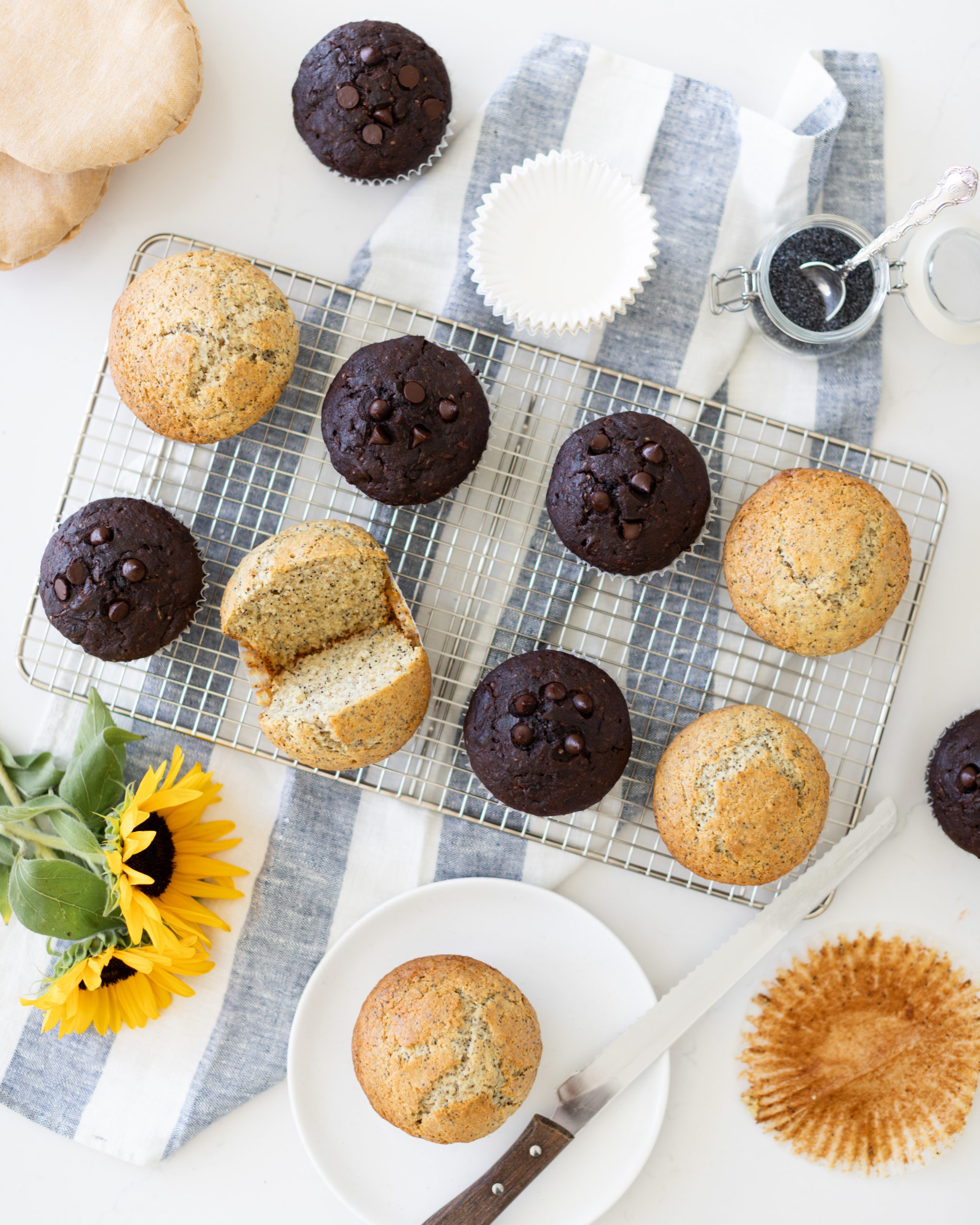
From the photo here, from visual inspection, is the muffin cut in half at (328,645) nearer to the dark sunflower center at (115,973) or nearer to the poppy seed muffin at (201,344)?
the poppy seed muffin at (201,344)

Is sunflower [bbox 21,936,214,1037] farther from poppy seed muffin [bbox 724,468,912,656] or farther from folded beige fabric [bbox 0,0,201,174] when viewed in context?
folded beige fabric [bbox 0,0,201,174]

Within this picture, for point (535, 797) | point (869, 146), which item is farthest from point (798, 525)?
point (869, 146)

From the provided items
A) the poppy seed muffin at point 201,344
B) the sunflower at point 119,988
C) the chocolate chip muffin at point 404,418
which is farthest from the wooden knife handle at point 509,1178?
the poppy seed muffin at point 201,344

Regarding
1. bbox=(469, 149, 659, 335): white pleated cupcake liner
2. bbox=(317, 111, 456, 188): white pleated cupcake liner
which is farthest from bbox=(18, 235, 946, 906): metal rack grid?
bbox=(317, 111, 456, 188): white pleated cupcake liner

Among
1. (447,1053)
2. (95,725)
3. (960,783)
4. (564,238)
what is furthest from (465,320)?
(447,1053)

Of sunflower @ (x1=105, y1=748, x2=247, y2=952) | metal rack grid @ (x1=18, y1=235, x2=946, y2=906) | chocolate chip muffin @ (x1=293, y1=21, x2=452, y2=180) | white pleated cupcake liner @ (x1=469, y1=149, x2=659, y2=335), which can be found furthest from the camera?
metal rack grid @ (x1=18, y1=235, x2=946, y2=906)

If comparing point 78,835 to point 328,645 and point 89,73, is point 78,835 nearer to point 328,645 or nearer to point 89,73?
point 328,645
